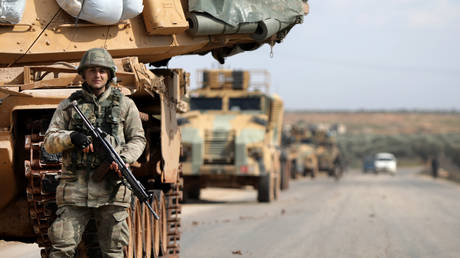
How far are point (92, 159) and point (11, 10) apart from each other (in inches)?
102

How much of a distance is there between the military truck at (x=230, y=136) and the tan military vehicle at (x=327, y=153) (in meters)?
24.9

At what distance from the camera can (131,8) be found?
9.28m

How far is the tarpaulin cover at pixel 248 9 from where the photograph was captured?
1038cm

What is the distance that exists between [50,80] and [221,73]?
50.7 ft

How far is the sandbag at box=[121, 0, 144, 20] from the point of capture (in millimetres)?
9240

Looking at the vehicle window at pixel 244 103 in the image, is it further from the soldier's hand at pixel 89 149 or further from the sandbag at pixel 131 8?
the soldier's hand at pixel 89 149

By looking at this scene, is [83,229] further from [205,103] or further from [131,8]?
[205,103]

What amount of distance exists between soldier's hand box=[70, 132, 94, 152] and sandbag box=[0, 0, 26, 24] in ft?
8.26

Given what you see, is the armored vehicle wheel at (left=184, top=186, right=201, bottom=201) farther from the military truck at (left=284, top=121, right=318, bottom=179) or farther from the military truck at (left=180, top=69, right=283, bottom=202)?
the military truck at (left=284, top=121, right=318, bottom=179)

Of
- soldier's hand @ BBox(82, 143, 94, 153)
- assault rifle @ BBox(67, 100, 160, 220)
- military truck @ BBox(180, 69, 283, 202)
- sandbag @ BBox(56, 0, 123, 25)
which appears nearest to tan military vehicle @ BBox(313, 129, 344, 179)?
military truck @ BBox(180, 69, 283, 202)

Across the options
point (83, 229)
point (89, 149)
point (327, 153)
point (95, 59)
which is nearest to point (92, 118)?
point (89, 149)

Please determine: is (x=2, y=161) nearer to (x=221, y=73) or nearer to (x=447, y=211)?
(x=447, y=211)

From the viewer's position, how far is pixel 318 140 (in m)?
51.9

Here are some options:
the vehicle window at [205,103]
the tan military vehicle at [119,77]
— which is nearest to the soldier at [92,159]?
the tan military vehicle at [119,77]
